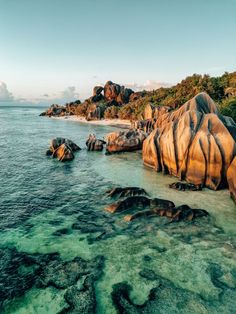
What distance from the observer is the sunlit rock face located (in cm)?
2183

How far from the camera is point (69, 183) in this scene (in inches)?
957

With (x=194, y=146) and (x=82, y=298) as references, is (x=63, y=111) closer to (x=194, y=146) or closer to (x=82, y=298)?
(x=194, y=146)

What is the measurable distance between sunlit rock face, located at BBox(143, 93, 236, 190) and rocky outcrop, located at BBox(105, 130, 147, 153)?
11.2 metres

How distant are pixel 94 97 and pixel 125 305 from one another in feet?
439

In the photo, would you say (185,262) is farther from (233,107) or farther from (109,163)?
(233,107)

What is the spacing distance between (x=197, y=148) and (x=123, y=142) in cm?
1771

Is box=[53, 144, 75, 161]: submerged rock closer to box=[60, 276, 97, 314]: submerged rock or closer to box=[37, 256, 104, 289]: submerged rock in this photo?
box=[37, 256, 104, 289]: submerged rock

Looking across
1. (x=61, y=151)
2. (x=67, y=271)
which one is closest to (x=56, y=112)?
(x=61, y=151)

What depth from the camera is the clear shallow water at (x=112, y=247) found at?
33.7 ft

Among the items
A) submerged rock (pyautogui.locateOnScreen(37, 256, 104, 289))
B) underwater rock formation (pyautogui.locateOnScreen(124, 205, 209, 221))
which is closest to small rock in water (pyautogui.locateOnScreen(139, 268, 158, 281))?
submerged rock (pyautogui.locateOnScreen(37, 256, 104, 289))

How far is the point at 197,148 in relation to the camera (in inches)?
894

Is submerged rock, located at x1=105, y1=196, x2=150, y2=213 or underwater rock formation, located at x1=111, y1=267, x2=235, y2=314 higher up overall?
submerged rock, located at x1=105, y1=196, x2=150, y2=213

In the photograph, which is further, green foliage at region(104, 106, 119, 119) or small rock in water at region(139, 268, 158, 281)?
green foliage at region(104, 106, 119, 119)

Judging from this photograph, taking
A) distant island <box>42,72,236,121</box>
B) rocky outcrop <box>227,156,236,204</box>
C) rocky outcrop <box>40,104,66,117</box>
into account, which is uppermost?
distant island <box>42,72,236,121</box>
